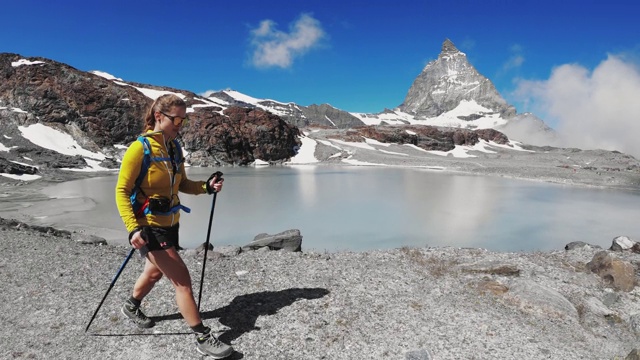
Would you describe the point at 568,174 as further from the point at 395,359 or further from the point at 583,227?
the point at 395,359

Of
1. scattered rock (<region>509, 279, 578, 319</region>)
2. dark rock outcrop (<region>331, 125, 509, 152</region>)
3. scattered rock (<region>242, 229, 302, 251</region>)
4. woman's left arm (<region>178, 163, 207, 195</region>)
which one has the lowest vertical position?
scattered rock (<region>242, 229, 302, 251</region>)

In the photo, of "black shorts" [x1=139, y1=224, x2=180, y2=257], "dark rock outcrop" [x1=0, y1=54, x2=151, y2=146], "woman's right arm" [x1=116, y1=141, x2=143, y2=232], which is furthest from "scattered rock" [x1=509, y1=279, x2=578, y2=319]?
"dark rock outcrop" [x1=0, y1=54, x2=151, y2=146]

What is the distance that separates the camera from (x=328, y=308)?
19.6ft

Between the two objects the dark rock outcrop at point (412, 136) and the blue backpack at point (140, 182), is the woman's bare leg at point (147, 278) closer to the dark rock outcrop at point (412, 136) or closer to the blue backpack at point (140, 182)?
the blue backpack at point (140, 182)

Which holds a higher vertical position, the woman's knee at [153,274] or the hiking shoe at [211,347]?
the woman's knee at [153,274]

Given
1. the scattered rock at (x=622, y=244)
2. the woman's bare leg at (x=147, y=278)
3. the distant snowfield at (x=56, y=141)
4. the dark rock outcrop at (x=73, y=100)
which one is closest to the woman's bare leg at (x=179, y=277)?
the woman's bare leg at (x=147, y=278)

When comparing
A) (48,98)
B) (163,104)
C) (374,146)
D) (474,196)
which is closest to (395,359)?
Answer: (163,104)

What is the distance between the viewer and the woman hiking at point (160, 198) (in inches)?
165

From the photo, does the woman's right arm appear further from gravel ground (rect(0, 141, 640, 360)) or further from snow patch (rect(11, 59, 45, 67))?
snow patch (rect(11, 59, 45, 67))

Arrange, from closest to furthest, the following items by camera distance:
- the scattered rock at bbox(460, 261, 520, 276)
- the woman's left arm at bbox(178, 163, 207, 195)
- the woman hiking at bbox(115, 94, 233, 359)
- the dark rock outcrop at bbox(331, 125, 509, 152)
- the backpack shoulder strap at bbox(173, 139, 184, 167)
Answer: the woman hiking at bbox(115, 94, 233, 359) < the backpack shoulder strap at bbox(173, 139, 184, 167) < the woman's left arm at bbox(178, 163, 207, 195) < the scattered rock at bbox(460, 261, 520, 276) < the dark rock outcrop at bbox(331, 125, 509, 152)

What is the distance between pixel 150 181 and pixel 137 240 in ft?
2.24

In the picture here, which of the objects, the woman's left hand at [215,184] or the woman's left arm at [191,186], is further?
the woman's left arm at [191,186]

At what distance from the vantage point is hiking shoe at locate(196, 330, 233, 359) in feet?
15.1

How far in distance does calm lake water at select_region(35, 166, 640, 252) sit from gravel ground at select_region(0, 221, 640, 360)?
203 inches
